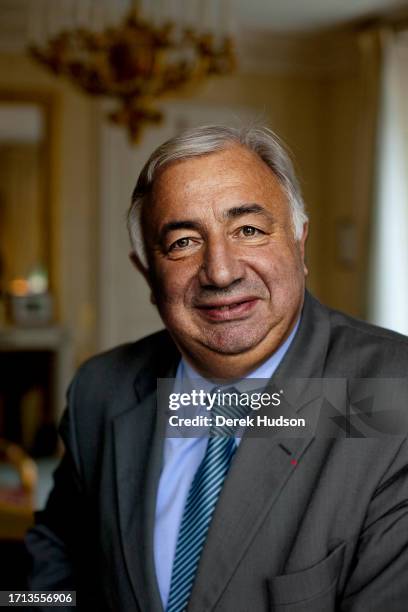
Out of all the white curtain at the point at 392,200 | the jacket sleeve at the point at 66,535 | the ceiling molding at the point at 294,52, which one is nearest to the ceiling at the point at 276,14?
the ceiling molding at the point at 294,52

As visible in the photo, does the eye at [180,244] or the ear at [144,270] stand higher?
the ear at [144,270]

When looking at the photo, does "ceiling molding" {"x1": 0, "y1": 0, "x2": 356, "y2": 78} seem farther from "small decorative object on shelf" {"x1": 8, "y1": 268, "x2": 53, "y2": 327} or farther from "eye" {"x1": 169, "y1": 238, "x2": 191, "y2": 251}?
"eye" {"x1": 169, "y1": 238, "x2": 191, "y2": 251}

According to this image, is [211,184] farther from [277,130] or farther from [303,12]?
[277,130]

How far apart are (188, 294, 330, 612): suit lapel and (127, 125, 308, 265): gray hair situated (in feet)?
0.86

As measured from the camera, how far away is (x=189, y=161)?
3.46 feet

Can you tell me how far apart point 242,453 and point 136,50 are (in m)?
2.14

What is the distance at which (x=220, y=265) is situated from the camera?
3.39 ft

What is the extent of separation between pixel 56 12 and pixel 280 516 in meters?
2.52

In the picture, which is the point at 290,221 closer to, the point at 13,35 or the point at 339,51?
the point at 13,35

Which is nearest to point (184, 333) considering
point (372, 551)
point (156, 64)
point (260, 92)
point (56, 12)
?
point (372, 551)

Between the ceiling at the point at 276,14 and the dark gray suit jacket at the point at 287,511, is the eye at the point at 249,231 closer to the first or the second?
the dark gray suit jacket at the point at 287,511

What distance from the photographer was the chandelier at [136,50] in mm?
2812

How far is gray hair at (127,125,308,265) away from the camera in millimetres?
1062

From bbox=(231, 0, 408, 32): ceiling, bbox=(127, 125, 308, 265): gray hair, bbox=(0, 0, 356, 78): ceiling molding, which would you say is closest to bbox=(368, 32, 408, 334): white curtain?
bbox=(231, 0, 408, 32): ceiling
